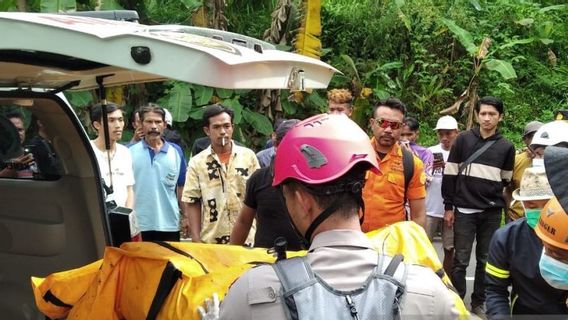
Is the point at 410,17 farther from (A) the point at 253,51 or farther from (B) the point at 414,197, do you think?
(A) the point at 253,51

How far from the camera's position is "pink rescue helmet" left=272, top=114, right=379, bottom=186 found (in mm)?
1917

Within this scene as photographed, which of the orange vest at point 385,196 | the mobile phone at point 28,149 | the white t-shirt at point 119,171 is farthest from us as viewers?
the white t-shirt at point 119,171

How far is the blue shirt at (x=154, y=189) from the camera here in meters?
6.13

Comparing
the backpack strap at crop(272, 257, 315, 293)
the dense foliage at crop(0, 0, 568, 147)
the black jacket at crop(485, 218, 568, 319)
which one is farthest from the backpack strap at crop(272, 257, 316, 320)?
the dense foliage at crop(0, 0, 568, 147)

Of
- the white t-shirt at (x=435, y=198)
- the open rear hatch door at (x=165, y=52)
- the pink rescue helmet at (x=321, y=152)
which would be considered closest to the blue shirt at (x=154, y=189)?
the white t-shirt at (x=435, y=198)

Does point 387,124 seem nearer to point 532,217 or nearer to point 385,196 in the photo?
point 385,196

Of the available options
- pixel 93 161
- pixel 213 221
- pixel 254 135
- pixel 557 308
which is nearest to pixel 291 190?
pixel 557 308

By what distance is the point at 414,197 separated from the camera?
16.6 feet

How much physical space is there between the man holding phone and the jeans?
409 mm

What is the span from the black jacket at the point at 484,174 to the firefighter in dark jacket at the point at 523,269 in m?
3.41

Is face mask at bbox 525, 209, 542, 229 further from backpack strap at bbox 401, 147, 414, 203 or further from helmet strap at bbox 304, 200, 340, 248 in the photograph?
backpack strap at bbox 401, 147, 414, 203

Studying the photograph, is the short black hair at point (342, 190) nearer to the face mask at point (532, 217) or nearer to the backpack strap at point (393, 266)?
the backpack strap at point (393, 266)

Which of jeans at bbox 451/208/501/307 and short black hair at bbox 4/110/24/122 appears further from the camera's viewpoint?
jeans at bbox 451/208/501/307

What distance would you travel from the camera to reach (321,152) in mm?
1933
